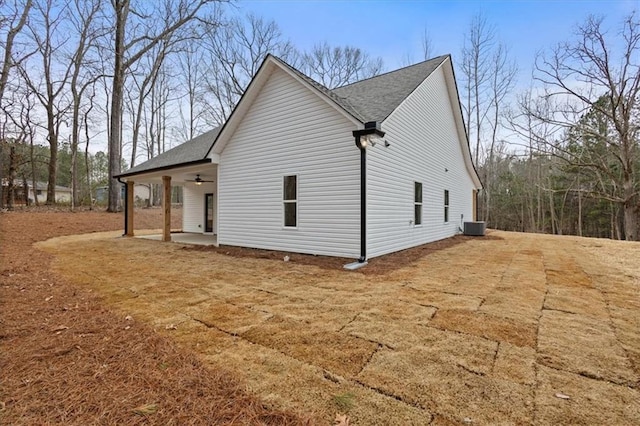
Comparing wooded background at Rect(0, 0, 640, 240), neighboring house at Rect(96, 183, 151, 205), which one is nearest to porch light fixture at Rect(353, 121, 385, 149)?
wooded background at Rect(0, 0, 640, 240)

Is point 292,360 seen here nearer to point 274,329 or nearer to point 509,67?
point 274,329

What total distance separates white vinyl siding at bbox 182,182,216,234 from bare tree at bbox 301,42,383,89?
13523mm

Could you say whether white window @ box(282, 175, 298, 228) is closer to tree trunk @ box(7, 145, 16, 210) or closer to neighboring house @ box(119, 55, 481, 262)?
neighboring house @ box(119, 55, 481, 262)

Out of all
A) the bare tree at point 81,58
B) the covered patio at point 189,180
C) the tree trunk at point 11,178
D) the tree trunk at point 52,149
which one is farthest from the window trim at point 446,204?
the tree trunk at point 52,149

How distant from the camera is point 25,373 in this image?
2291 millimetres

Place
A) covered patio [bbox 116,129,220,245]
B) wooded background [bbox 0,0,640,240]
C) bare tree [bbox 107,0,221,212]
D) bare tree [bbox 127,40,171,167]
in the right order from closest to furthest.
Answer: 1. covered patio [bbox 116,129,220,245]
2. wooded background [bbox 0,0,640,240]
3. bare tree [bbox 107,0,221,212]
4. bare tree [bbox 127,40,171,167]

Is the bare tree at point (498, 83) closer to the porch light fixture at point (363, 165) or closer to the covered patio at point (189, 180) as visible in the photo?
the porch light fixture at point (363, 165)

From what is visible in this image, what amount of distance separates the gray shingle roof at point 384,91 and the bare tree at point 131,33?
12.3 meters

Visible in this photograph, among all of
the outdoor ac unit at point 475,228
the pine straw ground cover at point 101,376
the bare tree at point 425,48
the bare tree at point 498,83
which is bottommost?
the pine straw ground cover at point 101,376

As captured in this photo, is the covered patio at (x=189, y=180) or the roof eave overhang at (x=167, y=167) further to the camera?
the covered patio at (x=189, y=180)

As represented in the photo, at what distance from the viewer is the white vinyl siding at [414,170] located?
703 centimetres

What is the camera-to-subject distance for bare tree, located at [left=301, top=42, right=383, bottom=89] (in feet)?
73.8

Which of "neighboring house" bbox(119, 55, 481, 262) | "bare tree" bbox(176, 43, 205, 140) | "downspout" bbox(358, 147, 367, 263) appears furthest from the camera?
"bare tree" bbox(176, 43, 205, 140)

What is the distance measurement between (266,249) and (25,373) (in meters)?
6.17
